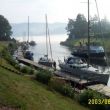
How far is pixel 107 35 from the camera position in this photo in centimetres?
14950

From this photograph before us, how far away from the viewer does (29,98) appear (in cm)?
1822

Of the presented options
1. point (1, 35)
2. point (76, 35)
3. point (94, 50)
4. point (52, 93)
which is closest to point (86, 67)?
point (52, 93)

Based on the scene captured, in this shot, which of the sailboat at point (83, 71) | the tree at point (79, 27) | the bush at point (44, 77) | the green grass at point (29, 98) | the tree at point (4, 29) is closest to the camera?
the green grass at point (29, 98)

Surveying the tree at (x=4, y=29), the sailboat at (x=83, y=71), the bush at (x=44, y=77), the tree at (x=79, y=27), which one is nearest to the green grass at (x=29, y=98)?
the bush at (x=44, y=77)

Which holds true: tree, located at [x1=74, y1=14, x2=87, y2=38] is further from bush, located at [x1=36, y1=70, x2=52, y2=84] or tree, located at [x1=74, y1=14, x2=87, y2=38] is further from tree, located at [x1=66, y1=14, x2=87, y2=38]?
bush, located at [x1=36, y1=70, x2=52, y2=84]

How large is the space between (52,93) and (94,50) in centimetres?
7548

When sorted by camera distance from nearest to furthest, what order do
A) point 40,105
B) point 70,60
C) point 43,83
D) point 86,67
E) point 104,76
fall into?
point 40,105 < point 43,83 < point 104,76 < point 86,67 < point 70,60

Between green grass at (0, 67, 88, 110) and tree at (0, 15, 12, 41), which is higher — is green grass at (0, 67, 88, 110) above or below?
below

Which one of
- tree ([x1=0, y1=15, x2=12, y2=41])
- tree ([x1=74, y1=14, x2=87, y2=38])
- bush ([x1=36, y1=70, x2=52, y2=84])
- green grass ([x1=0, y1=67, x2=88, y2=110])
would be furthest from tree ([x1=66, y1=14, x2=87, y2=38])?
green grass ([x1=0, y1=67, x2=88, y2=110])

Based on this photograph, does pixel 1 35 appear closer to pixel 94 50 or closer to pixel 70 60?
pixel 94 50

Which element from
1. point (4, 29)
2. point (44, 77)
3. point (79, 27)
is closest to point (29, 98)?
point (44, 77)

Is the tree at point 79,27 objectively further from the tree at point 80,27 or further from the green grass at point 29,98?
the green grass at point 29,98

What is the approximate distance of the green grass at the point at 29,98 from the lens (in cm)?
1670

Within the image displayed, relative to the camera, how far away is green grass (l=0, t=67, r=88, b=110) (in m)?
16.7
